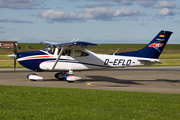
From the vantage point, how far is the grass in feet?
24.7

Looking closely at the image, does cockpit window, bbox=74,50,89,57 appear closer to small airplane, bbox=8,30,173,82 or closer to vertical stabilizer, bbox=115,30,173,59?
small airplane, bbox=8,30,173,82

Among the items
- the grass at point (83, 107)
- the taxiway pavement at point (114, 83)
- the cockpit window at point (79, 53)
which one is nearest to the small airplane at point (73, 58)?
the cockpit window at point (79, 53)

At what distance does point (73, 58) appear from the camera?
1889 centimetres

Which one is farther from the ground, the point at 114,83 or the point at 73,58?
the point at 73,58

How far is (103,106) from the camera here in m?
9.17

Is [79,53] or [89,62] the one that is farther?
[89,62]

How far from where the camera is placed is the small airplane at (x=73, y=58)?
18.2 meters

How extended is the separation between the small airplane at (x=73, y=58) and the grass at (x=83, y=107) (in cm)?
661

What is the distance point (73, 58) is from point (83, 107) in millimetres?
10143

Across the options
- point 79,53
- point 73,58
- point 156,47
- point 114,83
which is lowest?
point 114,83

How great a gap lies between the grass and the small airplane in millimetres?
6612

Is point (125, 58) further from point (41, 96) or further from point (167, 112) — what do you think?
point (167, 112)

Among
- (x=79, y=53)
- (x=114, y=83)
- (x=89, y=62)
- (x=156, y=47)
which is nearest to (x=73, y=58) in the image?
(x=79, y=53)

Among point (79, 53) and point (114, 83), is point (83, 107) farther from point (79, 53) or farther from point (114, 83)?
point (79, 53)
